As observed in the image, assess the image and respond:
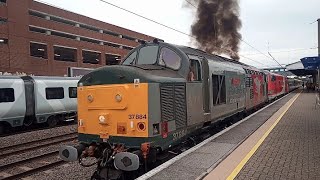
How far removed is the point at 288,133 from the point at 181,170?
6669 mm

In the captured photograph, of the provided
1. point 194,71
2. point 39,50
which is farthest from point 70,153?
point 39,50

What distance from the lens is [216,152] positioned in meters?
8.92

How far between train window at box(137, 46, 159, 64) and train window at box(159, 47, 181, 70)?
18 cm

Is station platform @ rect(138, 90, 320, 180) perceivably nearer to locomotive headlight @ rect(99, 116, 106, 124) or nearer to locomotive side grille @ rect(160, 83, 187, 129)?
locomotive side grille @ rect(160, 83, 187, 129)

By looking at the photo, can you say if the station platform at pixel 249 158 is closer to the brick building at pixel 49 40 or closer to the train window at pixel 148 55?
the train window at pixel 148 55

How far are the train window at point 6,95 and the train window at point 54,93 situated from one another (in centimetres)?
287

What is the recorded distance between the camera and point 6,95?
18.0 metres

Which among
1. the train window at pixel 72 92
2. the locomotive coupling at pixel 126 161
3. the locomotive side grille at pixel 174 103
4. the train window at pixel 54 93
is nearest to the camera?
the locomotive coupling at pixel 126 161

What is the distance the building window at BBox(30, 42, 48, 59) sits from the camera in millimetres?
46681

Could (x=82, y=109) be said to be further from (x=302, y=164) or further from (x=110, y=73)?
(x=302, y=164)

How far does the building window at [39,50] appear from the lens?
153ft

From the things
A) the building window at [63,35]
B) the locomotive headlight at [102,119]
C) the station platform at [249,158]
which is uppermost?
the building window at [63,35]

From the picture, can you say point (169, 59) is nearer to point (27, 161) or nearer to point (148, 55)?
point (148, 55)

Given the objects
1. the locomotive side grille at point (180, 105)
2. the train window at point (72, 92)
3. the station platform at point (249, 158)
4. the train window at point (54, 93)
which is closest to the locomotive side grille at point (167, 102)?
the locomotive side grille at point (180, 105)
